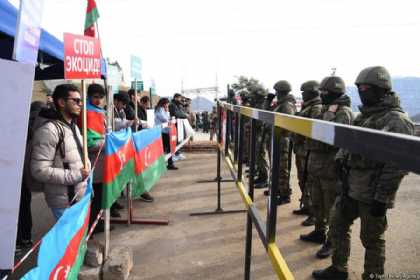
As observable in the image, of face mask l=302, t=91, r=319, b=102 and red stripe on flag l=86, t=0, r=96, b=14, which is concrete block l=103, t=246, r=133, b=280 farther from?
face mask l=302, t=91, r=319, b=102

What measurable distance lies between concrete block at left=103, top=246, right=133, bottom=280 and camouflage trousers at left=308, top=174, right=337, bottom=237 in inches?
91.7

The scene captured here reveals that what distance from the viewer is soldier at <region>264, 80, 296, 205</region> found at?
6.23 m

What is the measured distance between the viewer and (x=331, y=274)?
11.4 feet

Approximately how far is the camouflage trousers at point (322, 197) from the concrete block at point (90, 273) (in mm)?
2622

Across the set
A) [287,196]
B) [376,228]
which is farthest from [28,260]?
[287,196]

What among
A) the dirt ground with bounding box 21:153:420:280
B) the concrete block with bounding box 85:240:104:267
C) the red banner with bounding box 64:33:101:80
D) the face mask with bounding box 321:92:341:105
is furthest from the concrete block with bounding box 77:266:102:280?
the face mask with bounding box 321:92:341:105

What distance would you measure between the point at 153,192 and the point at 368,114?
492 centimetres

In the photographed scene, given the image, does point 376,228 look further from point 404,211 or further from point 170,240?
point 404,211

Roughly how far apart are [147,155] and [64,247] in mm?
3374

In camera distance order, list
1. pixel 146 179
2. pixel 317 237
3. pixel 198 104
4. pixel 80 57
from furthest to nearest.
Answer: pixel 198 104 → pixel 146 179 → pixel 317 237 → pixel 80 57

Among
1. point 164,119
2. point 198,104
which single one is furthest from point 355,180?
point 198,104

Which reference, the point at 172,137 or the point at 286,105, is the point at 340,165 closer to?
the point at 286,105

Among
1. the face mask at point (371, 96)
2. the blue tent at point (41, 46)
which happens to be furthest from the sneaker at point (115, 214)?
the face mask at point (371, 96)

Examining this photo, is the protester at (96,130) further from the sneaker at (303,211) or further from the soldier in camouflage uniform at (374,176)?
the sneaker at (303,211)
